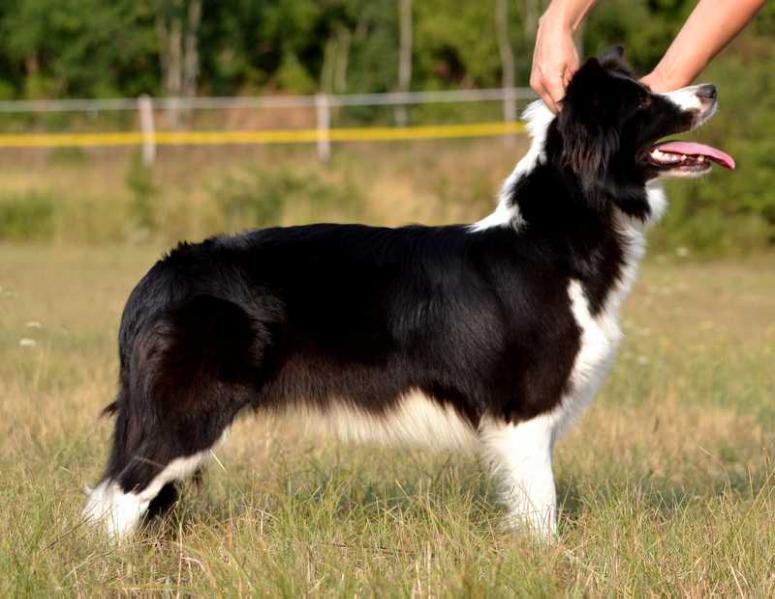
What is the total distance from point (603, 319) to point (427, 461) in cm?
167

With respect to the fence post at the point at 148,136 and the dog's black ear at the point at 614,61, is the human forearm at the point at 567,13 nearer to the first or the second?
the dog's black ear at the point at 614,61

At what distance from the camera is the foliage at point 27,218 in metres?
20.0

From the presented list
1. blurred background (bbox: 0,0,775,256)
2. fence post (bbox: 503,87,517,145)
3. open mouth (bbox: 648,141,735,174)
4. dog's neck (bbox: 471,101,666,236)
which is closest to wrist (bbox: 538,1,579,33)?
dog's neck (bbox: 471,101,666,236)

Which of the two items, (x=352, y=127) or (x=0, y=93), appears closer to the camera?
(x=352, y=127)

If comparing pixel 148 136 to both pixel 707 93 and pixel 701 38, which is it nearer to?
pixel 701 38

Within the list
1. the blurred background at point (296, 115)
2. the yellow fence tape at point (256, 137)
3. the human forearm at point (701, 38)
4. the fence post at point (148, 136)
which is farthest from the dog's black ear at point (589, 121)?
the fence post at point (148, 136)

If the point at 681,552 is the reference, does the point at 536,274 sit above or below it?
above

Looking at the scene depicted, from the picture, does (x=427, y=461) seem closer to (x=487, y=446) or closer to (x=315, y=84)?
(x=487, y=446)

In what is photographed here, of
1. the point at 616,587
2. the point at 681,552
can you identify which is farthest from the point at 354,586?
the point at 681,552

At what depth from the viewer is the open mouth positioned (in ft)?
16.7

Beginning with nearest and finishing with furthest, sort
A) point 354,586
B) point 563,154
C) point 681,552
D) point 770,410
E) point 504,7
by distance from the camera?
1. point 354,586
2. point 681,552
3. point 563,154
4. point 770,410
5. point 504,7

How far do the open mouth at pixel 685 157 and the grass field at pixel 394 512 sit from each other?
128cm

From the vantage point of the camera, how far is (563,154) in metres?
5.11

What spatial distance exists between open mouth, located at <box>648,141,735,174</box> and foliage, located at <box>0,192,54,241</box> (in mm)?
15996
